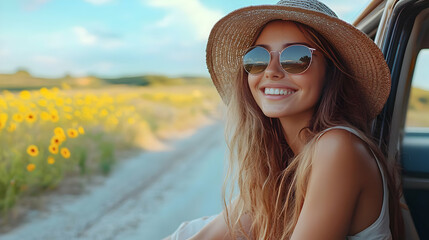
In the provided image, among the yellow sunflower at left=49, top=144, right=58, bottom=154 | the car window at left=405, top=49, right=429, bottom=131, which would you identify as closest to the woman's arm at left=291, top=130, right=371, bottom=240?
the car window at left=405, top=49, right=429, bottom=131

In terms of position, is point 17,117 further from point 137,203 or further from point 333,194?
point 333,194

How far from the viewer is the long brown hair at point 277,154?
5.10ft

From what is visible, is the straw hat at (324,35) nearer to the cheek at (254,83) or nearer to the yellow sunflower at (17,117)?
the cheek at (254,83)

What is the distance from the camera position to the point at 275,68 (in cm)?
157

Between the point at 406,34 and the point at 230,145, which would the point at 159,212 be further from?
the point at 406,34

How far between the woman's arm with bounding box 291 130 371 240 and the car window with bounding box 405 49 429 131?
40.9 inches

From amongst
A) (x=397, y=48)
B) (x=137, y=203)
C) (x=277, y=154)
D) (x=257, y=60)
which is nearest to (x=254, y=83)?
(x=257, y=60)

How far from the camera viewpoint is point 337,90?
161 cm

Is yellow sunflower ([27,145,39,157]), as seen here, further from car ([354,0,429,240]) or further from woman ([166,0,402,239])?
car ([354,0,429,240])

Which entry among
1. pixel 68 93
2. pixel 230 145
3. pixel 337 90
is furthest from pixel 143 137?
pixel 337 90

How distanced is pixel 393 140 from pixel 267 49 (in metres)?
0.65

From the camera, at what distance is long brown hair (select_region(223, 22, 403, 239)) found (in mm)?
1556

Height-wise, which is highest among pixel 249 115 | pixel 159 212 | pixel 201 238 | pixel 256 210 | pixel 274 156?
pixel 249 115

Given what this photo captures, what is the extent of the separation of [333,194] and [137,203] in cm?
310
